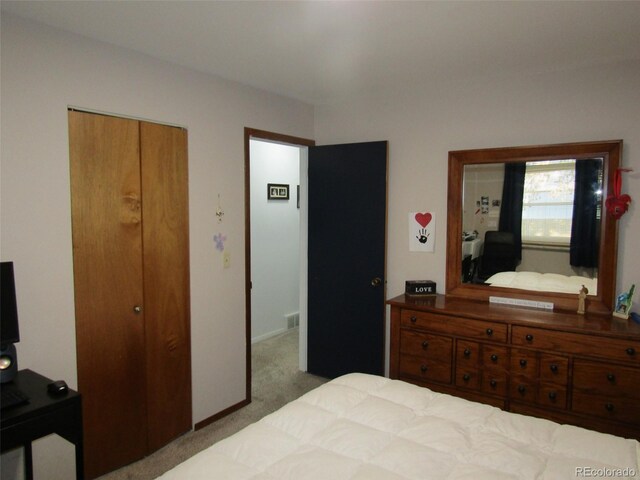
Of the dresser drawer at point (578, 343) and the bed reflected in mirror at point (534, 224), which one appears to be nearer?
the dresser drawer at point (578, 343)

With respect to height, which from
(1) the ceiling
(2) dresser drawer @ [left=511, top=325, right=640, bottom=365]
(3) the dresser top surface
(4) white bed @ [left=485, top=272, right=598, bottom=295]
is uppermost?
(1) the ceiling

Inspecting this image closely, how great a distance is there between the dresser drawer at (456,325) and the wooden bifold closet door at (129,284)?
59.9 inches

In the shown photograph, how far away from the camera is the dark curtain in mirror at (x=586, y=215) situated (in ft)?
8.78

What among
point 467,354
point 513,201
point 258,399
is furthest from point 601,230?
point 258,399

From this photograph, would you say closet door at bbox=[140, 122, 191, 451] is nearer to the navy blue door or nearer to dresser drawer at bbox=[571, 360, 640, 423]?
the navy blue door

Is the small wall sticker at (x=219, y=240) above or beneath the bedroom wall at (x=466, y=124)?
beneath

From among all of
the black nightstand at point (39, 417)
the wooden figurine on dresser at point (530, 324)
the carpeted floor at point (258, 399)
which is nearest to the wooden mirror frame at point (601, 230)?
the wooden figurine on dresser at point (530, 324)

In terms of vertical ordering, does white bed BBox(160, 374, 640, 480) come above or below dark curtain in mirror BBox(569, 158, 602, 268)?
below

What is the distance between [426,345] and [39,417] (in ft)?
7.17

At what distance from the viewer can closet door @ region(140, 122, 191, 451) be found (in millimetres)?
2566

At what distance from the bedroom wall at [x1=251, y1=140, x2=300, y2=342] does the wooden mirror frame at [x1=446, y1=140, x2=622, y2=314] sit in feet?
7.00

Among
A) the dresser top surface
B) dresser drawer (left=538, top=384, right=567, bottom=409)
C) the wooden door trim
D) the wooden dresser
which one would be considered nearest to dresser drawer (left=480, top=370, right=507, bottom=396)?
the wooden dresser

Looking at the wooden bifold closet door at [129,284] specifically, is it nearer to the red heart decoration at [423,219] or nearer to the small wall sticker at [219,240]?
the small wall sticker at [219,240]

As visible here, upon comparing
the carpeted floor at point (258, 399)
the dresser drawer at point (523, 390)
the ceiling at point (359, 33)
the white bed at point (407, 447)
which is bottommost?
the carpeted floor at point (258, 399)
